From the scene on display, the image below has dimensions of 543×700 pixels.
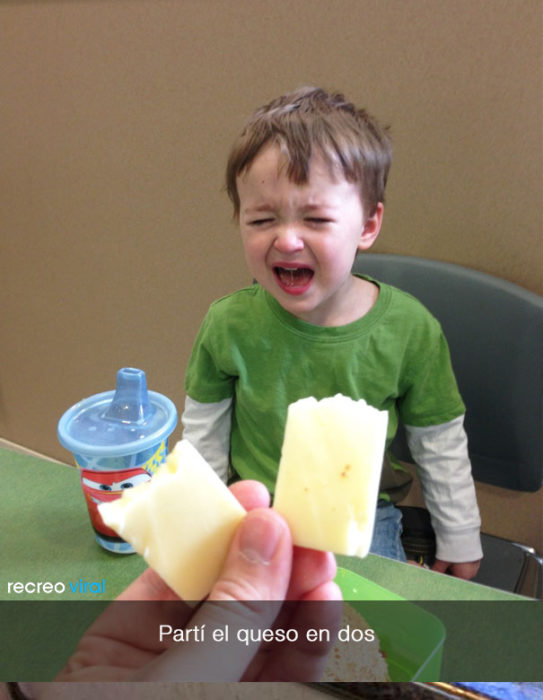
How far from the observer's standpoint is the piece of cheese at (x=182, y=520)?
14.6 inches

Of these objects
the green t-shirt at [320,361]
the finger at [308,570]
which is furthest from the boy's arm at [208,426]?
the finger at [308,570]

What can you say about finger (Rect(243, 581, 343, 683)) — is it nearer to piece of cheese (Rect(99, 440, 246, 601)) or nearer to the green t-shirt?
piece of cheese (Rect(99, 440, 246, 601))

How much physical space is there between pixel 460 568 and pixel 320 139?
639 mm

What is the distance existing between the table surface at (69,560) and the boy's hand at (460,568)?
281 mm

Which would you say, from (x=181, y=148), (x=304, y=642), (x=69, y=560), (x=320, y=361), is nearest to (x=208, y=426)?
(x=320, y=361)

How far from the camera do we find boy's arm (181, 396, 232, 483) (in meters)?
0.87

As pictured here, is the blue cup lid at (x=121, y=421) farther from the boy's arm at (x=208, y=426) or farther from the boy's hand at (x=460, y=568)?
the boy's hand at (x=460, y=568)

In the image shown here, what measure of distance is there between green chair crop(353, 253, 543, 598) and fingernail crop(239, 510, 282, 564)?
1.85 feet

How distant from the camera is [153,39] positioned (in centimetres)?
104

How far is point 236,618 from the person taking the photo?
39 cm

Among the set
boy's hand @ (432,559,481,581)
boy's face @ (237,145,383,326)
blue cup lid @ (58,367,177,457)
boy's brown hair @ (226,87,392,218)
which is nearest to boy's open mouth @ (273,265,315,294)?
boy's face @ (237,145,383,326)

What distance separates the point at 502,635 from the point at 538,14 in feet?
2.54

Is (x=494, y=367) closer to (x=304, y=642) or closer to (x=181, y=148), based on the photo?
(x=304, y=642)

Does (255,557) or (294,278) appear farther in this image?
(294,278)
